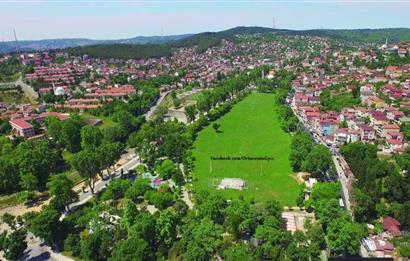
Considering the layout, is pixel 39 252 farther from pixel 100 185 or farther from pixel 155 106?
pixel 155 106

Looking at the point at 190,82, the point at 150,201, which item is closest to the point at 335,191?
the point at 150,201

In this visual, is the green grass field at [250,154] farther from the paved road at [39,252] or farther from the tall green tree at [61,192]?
the paved road at [39,252]

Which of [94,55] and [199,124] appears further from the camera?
[94,55]

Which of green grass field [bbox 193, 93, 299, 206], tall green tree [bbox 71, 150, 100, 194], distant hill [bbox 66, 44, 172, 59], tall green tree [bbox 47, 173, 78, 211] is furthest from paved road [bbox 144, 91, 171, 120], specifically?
distant hill [bbox 66, 44, 172, 59]

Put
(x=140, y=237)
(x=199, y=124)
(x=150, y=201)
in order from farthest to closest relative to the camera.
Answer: (x=199, y=124)
(x=150, y=201)
(x=140, y=237)

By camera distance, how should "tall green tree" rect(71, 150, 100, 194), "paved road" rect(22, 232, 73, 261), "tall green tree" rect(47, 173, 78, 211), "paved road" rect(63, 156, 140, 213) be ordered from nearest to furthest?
"paved road" rect(22, 232, 73, 261), "tall green tree" rect(47, 173, 78, 211), "tall green tree" rect(71, 150, 100, 194), "paved road" rect(63, 156, 140, 213)

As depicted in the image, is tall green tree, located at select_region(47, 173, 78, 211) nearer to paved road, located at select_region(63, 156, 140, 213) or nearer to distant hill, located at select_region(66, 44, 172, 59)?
paved road, located at select_region(63, 156, 140, 213)

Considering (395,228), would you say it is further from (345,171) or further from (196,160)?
(196,160)

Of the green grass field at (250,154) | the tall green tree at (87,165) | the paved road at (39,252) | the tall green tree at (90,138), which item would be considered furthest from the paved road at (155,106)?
the paved road at (39,252)
